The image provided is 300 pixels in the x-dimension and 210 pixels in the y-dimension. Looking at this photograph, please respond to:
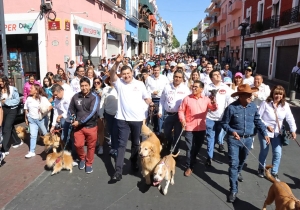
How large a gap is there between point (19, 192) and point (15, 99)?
95.8 inches

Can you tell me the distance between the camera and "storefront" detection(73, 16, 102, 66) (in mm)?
14180

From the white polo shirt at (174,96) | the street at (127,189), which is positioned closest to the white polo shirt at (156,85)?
the white polo shirt at (174,96)

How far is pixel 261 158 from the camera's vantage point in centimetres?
495

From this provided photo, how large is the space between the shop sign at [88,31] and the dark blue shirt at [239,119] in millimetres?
11645

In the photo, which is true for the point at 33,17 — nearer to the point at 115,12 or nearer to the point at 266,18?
the point at 115,12

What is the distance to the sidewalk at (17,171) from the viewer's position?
14.3 ft

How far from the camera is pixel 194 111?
4781mm

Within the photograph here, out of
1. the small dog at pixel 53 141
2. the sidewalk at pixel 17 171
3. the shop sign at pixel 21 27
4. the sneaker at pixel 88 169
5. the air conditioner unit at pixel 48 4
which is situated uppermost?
the air conditioner unit at pixel 48 4

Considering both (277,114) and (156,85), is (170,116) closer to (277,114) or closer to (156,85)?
(277,114)

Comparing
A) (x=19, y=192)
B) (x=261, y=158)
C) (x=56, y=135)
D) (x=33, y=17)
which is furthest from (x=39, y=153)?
(x=33, y=17)

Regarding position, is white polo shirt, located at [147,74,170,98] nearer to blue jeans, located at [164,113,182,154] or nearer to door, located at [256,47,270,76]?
blue jeans, located at [164,113,182,154]

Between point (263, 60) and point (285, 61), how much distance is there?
5418 mm

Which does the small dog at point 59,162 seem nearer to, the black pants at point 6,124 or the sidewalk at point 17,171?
the sidewalk at point 17,171

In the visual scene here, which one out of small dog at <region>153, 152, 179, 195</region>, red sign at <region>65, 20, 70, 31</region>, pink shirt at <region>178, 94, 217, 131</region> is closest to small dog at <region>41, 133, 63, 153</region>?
small dog at <region>153, 152, 179, 195</region>
